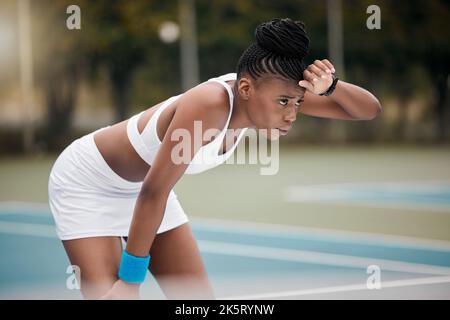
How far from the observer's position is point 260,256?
7320 millimetres

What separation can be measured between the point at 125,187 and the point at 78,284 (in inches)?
20.0

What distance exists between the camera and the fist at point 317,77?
10.5 feet

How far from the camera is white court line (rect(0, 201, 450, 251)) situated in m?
7.83

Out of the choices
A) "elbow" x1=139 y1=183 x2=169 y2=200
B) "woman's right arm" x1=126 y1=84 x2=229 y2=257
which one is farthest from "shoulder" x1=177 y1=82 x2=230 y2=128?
"elbow" x1=139 y1=183 x2=169 y2=200

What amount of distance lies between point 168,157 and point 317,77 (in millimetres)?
696

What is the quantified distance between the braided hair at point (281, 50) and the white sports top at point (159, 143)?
0.19 meters

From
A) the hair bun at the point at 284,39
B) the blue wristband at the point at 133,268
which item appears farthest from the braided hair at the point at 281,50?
the blue wristband at the point at 133,268

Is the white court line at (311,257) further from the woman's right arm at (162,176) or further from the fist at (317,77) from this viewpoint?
the woman's right arm at (162,176)

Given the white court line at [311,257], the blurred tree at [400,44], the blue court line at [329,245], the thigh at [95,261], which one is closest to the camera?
the thigh at [95,261]

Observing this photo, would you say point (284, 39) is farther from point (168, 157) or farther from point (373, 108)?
point (373, 108)

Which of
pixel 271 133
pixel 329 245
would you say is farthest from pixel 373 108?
pixel 329 245

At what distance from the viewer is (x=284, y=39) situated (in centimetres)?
316

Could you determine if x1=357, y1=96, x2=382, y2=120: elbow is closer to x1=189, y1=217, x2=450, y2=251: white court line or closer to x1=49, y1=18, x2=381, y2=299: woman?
x1=49, y1=18, x2=381, y2=299: woman
